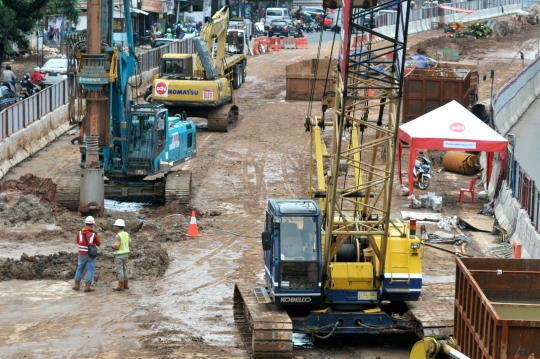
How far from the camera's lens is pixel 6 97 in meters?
32.9

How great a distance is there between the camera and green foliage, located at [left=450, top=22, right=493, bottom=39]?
63875 millimetres

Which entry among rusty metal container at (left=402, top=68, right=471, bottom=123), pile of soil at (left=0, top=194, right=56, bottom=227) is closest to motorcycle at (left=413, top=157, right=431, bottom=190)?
rusty metal container at (left=402, top=68, right=471, bottom=123)

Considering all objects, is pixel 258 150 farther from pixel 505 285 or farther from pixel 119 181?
pixel 505 285

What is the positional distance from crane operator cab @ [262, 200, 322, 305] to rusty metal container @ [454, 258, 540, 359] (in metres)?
2.74

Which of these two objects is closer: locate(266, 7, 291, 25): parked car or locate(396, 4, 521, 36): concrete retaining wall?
locate(396, 4, 521, 36): concrete retaining wall

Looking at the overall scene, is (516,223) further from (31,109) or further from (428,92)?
(31,109)

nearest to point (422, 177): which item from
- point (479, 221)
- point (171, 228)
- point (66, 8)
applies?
point (479, 221)

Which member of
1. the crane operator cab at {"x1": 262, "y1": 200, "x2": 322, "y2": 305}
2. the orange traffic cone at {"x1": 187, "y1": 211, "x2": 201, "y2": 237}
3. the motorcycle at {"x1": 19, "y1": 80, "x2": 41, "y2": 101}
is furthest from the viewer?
the motorcycle at {"x1": 19, "y1": 80, "x2": 41, "y2": 101}

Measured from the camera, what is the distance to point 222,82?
117 feet

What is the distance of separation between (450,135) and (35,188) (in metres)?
10.5

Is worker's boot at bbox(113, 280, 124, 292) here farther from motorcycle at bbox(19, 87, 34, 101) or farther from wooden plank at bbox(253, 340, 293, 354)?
motorcycle at bbox(19, 87, 34, 101)

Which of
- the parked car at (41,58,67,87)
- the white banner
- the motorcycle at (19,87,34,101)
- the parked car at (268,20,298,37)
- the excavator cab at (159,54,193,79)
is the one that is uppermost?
the parked car at (268,20,298,37)

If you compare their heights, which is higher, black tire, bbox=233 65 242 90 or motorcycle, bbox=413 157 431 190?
black tire, bbox=233 65 242 90

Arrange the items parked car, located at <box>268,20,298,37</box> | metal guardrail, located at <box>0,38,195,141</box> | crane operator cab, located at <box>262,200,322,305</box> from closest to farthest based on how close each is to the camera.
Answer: crane operator cab, located at <box>262,200,322,305</box> → metal guardrail, located at <box>0,38,195,141</box> → parked car, located at <box>268,20,298,37</box>
